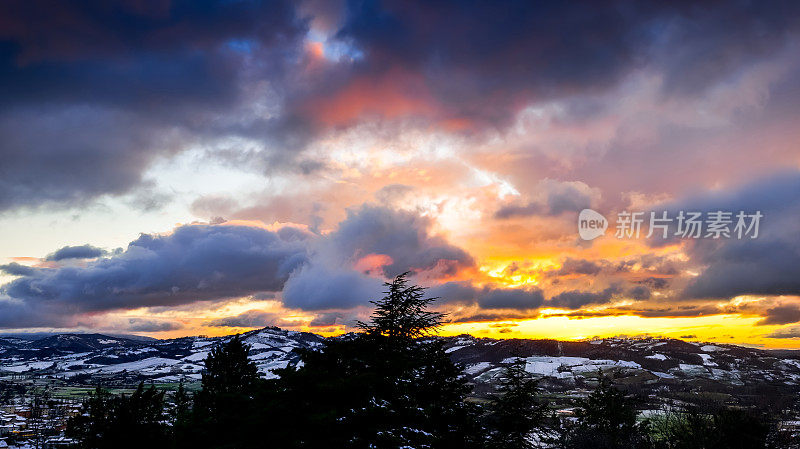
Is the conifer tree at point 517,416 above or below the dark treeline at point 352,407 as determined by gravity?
below

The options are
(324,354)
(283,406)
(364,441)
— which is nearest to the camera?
(364,441)

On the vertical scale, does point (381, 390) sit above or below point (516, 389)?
above

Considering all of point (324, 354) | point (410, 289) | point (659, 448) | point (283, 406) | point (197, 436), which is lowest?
point (659, 448)

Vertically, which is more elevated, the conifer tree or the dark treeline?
the dark treeline

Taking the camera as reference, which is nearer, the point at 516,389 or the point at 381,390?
the point at 381,390

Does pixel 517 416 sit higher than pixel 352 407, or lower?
lower

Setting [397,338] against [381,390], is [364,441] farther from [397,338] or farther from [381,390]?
[397,338]

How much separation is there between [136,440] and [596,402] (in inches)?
2920

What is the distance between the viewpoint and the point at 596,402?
273 ft

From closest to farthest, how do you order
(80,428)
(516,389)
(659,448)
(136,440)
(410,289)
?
1. (410,289)
2. (136,440)
3. (516,389)
4. (80,428)
5. (659,448)

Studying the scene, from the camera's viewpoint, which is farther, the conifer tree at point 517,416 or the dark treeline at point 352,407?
the conifer tree at point 517,416

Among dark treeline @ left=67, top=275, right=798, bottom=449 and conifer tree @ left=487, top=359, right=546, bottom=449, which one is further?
conifer tree @ left=487, top=359, right=546, bottom=449

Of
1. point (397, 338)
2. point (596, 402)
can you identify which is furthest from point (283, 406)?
point (596, 402)

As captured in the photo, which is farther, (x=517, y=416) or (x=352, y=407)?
(x=517, y=416)
